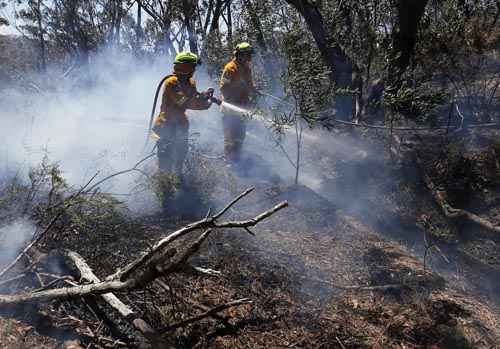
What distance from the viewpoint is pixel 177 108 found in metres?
5.61

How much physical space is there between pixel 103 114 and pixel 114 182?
5085 millimetres

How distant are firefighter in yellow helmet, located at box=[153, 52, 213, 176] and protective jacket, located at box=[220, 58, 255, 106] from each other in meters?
1.14

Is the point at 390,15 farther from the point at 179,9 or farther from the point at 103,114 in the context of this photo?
the point at 179,9

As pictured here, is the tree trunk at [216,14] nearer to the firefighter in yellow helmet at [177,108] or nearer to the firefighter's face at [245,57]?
the firefighter's face at [245,57]

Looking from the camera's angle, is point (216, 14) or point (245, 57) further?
point (216, 14)

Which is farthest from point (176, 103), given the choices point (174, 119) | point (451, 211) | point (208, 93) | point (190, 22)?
point (190, 22)

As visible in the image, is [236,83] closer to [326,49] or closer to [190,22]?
[326,49]

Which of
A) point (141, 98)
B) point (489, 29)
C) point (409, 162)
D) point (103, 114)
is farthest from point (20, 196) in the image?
point (141, 98)

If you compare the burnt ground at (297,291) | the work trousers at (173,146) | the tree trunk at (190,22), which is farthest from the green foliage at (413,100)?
the tree trunk at (190,22)

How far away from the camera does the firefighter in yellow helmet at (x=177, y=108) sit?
17.8 ft

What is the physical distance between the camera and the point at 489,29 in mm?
6926

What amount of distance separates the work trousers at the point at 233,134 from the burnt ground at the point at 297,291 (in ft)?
4.43

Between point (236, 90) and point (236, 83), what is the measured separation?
0.12 metres

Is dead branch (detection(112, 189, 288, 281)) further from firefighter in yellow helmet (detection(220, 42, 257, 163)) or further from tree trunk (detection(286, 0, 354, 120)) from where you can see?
tree trunk (detection(286, 0, 354, 120))
